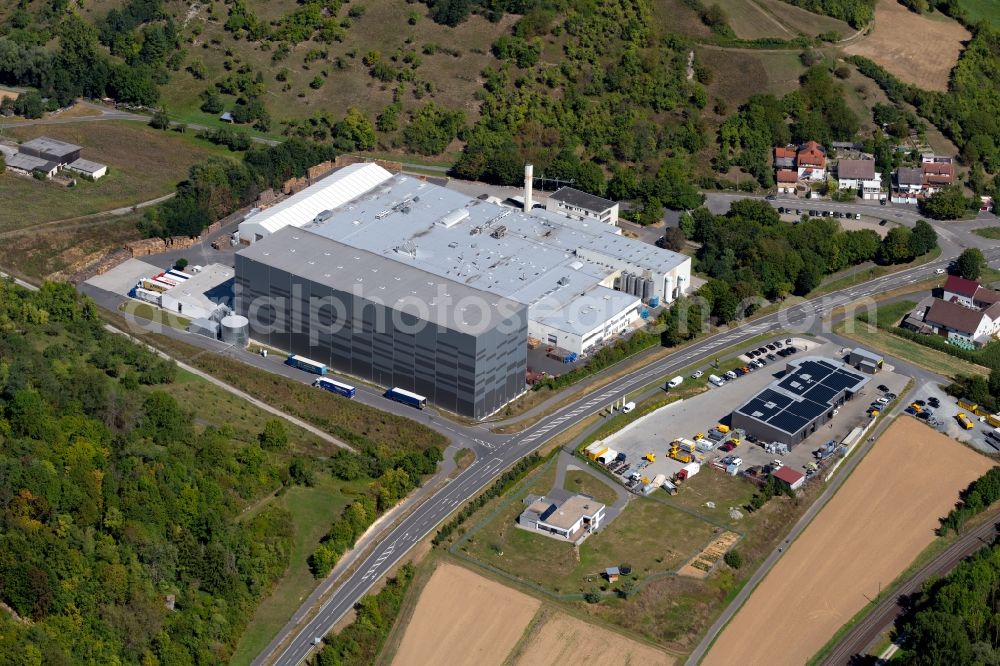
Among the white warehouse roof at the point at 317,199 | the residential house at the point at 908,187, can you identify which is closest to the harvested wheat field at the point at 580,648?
the white warehouse roof at the point at 317,199

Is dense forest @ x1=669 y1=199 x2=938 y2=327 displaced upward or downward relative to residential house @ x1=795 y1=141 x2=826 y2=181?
downward

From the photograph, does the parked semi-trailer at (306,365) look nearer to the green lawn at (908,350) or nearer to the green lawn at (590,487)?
the green lawn at (590,487)

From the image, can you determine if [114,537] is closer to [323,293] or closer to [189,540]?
[189,540]

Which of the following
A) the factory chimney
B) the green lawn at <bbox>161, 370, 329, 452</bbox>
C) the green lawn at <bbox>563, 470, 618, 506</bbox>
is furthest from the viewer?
the factory chimney

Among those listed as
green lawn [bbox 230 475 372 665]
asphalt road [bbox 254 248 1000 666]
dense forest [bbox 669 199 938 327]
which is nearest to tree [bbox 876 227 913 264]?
dense forest [bbox 669 199 938 327]

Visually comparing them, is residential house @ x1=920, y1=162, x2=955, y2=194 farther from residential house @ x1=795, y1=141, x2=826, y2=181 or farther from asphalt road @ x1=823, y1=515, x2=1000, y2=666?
asphalt road @ x1=823, y1=515, x2=1000, y2=666

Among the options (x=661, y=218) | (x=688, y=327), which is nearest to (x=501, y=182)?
(x=661, y=218)
